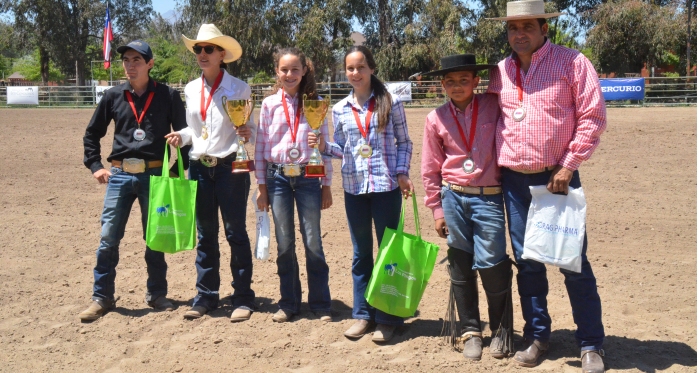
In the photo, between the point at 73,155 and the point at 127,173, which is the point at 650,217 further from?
the point at 73,155

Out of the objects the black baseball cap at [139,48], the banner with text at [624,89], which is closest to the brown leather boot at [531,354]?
the black baseball cap at [139,48]

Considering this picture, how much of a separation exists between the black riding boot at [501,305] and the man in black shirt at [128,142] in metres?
2.53

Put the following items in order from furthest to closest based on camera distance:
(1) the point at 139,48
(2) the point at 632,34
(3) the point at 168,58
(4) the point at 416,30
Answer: (3) the point at 168,58 < (4) the point at 416,30 < (2) the point at 632,34 < (1) the point at 139,48

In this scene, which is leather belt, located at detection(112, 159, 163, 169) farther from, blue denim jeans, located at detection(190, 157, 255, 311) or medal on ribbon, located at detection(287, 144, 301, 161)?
medal on ribbon, located at detection(287, 144, 301, 161)

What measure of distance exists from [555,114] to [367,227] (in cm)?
146

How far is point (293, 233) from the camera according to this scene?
200 inches

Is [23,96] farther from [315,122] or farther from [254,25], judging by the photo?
[315,122]

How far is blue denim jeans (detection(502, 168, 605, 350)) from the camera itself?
4.12 metres

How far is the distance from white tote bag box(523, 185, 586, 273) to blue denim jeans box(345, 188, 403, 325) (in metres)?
1.00

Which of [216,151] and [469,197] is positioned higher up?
[216,151]

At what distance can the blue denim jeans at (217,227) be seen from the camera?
5133mm

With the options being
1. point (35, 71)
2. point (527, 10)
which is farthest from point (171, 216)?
point (35, 71)

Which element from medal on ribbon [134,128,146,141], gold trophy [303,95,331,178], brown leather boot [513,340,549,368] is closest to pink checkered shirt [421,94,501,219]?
gold trophy [303,95,331,178]

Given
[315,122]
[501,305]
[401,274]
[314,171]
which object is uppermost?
[315,122]
